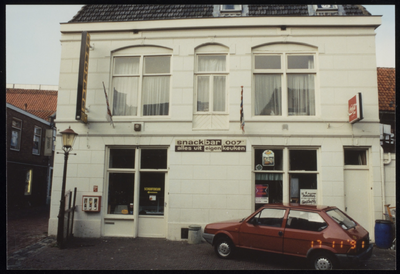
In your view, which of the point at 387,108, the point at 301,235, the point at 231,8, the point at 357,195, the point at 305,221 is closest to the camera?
the point at 301,235

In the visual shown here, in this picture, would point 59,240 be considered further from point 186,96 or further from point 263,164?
point 263,164

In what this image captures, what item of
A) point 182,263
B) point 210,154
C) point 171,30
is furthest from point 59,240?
point 171,30

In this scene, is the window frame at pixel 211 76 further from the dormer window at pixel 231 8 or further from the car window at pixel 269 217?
the car window at pixel 269 217

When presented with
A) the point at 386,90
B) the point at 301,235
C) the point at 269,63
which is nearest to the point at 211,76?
the point at 269,63

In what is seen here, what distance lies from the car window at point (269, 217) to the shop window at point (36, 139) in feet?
63.0

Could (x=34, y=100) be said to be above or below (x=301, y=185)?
above

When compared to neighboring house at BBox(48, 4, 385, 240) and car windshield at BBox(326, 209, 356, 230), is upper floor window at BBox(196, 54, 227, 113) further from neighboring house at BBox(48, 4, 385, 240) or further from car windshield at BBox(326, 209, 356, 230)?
car windshield at BBox(326, 209, 356, 230)

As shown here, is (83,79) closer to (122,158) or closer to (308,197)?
(122,158)

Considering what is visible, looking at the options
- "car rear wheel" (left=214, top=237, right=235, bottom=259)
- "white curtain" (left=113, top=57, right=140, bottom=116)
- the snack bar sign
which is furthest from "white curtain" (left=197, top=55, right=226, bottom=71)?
"car rear wheel" (left=214, top=237, right=235, bottom=259)

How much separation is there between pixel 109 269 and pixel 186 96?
5834 millimetres

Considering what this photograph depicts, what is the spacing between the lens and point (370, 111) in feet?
33.0

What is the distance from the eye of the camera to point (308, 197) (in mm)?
9969

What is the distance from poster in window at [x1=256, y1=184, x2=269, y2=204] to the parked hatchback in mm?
2371

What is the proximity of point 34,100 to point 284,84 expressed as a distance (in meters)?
23.1
